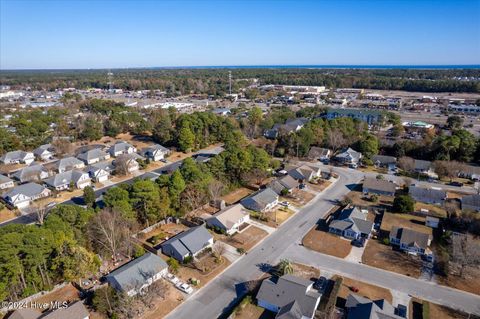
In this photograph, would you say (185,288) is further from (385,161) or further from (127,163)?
(385,161)

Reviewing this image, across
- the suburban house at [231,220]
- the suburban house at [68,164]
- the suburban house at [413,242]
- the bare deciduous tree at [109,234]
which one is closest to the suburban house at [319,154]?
the suburban house at [231,220]

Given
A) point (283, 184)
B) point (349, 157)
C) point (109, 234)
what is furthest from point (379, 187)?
point (109, 234)

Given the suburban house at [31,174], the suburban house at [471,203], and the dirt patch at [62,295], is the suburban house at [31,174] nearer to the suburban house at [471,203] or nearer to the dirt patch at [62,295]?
the dirt patch at [62,295]

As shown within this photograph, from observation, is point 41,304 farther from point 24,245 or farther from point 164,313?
point 164,313

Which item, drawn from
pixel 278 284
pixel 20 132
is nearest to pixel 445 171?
pixel 278 284

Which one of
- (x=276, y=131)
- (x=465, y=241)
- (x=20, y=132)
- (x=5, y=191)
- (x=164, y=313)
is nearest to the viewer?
(x=164, y=313)

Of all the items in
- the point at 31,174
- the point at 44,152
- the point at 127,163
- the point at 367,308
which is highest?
the point at 44,152

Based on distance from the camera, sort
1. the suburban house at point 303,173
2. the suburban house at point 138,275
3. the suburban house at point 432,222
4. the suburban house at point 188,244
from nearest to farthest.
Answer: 1. the suburban house at point 138,275
2. the suburban house at point 188,244
3. the suburban house at point 432,222
4. the suburban house at point 303,173
